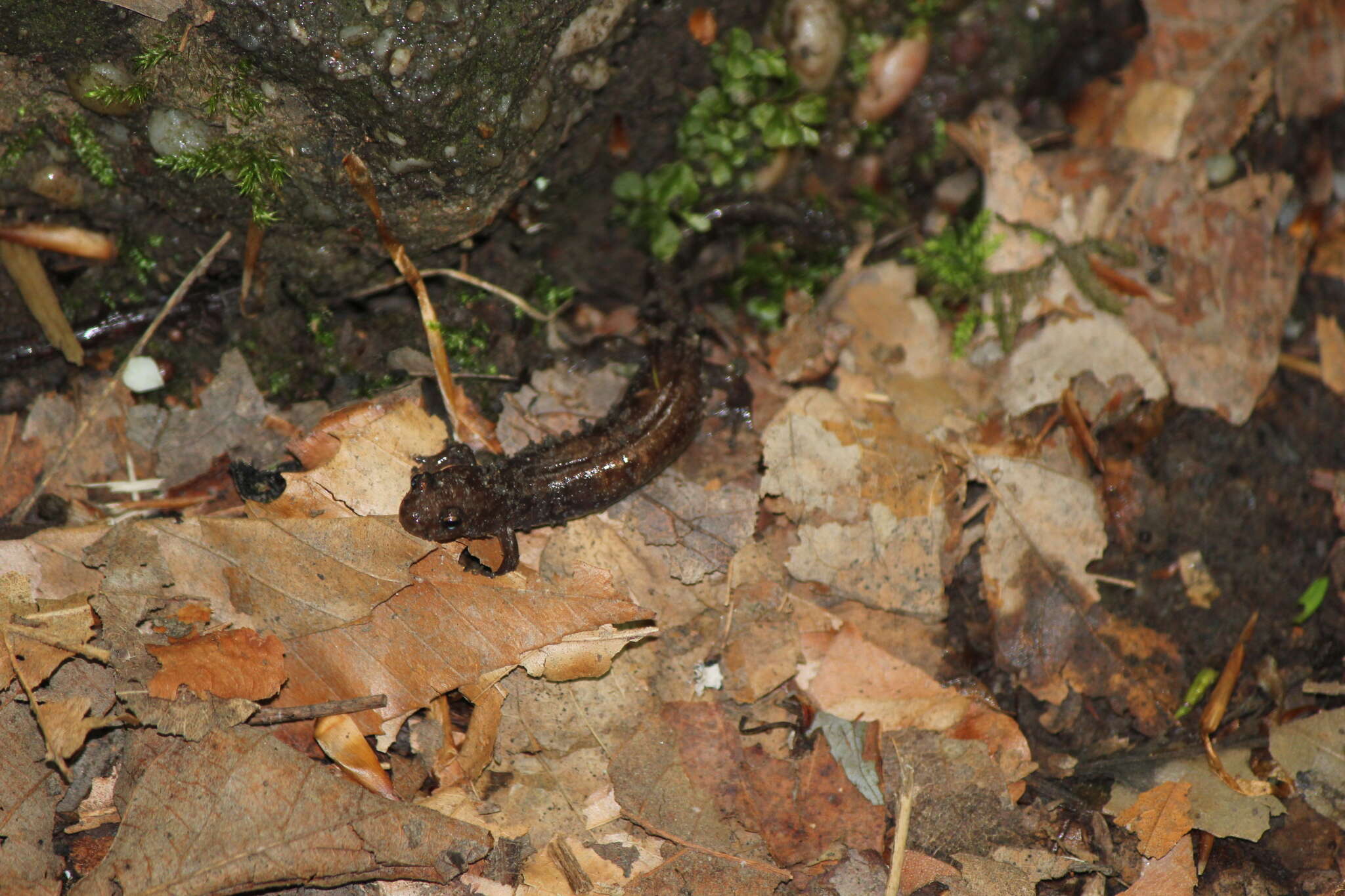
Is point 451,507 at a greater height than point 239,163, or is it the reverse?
point 239,163

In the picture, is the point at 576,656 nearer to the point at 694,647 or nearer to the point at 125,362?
the point at 694,647

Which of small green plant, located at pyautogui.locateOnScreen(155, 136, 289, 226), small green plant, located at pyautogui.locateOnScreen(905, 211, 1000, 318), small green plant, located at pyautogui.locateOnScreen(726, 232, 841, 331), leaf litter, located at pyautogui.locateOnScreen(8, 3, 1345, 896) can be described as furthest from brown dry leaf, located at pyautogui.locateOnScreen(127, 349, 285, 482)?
small green plant, located at pyautogui.locateOnScreen(905, 211, 1000, 318)

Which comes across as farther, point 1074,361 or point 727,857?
point 1074,361

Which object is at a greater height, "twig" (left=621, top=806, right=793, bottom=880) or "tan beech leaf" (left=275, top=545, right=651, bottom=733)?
"tan beech leaf" (left=275, top=545, right=651, bottom=733)

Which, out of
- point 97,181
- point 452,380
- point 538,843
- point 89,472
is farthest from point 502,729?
point 97,181

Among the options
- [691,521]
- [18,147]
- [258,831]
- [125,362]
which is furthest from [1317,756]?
[18,147]

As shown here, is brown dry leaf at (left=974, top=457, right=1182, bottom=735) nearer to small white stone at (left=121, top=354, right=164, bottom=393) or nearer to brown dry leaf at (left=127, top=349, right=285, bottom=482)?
brown dry leaf at (left=127, top=349, right=285, bottom=482)

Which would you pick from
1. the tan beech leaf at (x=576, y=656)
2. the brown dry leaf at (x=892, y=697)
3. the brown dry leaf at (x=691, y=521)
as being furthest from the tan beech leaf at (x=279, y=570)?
the brown dry leaf at (x=892, y=697)
